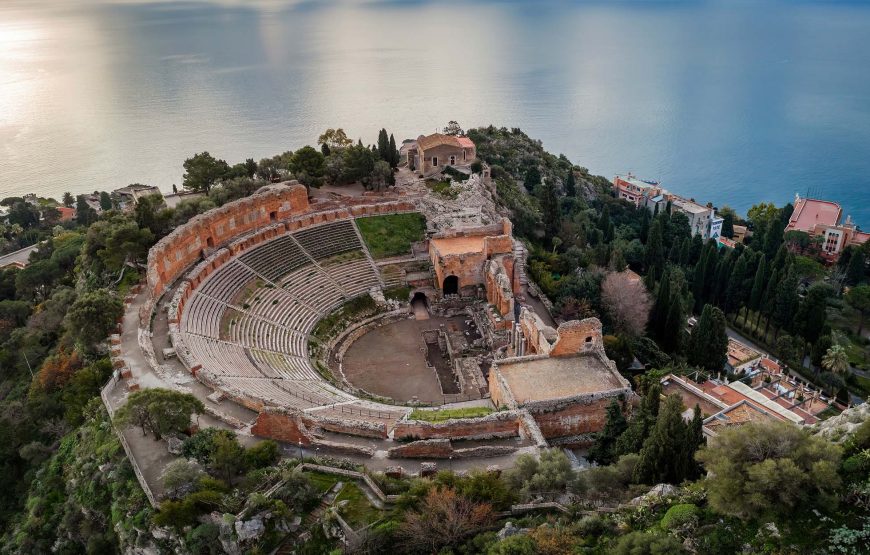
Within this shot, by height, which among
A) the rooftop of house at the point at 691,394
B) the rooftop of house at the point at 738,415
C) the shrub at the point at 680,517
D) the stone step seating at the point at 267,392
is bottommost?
the rooftop of house at the point at 691,394

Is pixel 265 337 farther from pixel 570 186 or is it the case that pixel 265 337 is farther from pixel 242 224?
pixel 570 186

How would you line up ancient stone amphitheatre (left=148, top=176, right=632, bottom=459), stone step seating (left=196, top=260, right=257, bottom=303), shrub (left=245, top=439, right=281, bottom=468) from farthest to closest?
stone step seating (left=196, top=260, right=257, bottom=303) → ancient stone amphitheatre (left=148, top=176, right=632, bottom=459) → shrub (left=245, top=439, right=281, bottom=468)

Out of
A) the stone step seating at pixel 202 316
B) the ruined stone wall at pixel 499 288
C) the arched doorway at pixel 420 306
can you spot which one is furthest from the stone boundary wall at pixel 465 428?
the arched doorway at pixel 420 306

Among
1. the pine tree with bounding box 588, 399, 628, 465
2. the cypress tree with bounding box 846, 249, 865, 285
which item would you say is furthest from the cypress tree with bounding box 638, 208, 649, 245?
the pine tree with bounding box 588, 399, 628, 465

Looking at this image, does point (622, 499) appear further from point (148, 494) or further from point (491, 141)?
point (491, 141)

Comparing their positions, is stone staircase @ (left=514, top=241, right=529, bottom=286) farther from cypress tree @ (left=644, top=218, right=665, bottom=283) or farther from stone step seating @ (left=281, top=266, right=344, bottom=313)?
cypress tree @ (left=644, top=218, right=665, bottom=283)

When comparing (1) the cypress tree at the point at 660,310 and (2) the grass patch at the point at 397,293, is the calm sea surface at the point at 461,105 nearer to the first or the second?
(2) the grass patch at the point at 397,293
